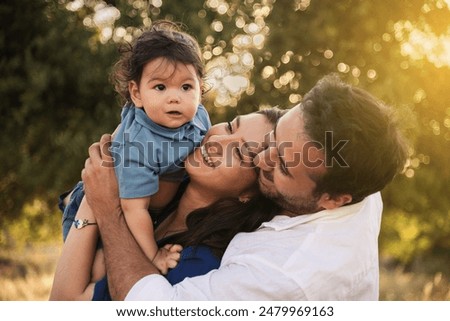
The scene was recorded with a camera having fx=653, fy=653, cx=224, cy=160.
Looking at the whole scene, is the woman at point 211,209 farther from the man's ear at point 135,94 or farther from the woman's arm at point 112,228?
the man's ear at point 135,94

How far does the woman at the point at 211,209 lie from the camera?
7.43 ft

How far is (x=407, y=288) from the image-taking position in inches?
233

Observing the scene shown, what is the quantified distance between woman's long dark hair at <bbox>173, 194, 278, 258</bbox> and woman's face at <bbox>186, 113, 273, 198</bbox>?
0.06 meters

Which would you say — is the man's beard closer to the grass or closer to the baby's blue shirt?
the baby's blue shirt

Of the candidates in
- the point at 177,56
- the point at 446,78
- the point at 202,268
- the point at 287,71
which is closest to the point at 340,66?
the point at 287,71

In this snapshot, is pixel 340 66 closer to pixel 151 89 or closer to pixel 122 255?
pixel 151 89

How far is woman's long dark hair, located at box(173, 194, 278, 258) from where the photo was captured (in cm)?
228

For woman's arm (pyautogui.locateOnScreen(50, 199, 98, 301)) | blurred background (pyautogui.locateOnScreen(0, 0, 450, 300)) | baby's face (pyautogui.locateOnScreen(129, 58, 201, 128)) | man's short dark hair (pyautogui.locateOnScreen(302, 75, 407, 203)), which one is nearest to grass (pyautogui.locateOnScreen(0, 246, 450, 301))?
blurred background (pyautogui.locateOnScreen(0, 0, 450, 300))

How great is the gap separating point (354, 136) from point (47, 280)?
3.88 metres

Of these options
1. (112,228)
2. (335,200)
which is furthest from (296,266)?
(112,228)

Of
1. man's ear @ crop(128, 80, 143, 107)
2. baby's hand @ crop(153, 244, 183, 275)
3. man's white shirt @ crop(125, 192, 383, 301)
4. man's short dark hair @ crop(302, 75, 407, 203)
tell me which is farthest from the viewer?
man's ear @ crop(128, 80, 143, 107)

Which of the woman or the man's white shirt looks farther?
the woman

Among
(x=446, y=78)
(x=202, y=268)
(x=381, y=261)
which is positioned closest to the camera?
(x=202, y=268)

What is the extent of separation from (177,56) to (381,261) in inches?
274
